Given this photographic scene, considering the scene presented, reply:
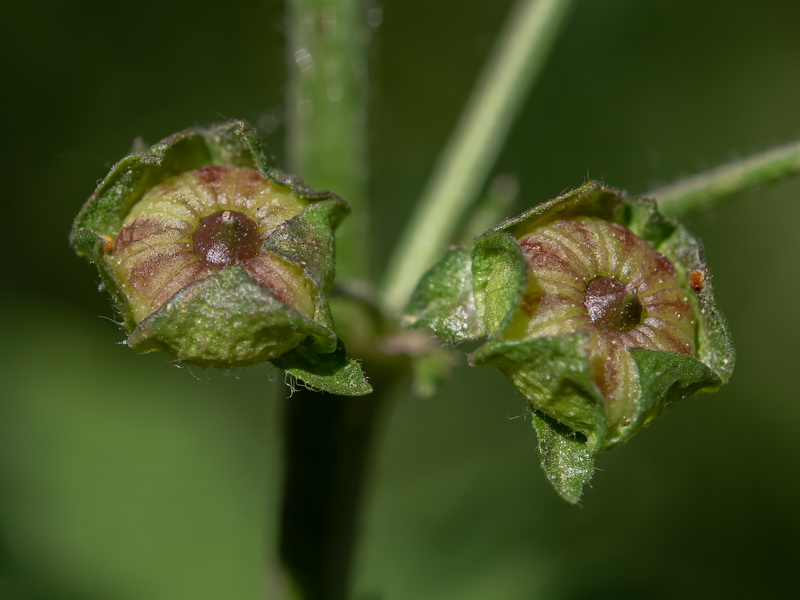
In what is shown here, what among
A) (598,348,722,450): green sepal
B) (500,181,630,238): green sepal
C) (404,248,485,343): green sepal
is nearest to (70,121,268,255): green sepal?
(404,248,485,343): green sepal

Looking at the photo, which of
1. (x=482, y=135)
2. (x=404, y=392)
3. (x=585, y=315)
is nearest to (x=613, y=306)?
(x=585, y=315)

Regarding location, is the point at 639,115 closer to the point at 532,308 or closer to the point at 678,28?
the point at 678,28

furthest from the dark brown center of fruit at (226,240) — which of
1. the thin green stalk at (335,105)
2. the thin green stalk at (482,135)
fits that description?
the thin green stalk at (482,135)

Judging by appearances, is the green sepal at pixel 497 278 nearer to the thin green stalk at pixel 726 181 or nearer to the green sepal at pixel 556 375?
the green sepal at pixel 556 375

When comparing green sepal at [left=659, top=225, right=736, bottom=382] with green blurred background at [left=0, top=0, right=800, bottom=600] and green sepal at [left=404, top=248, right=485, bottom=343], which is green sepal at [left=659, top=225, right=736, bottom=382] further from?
green blurred background at [left=0, top=0, right=800, bottom=600]

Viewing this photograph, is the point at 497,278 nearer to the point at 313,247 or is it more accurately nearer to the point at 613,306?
the point at 613,306
